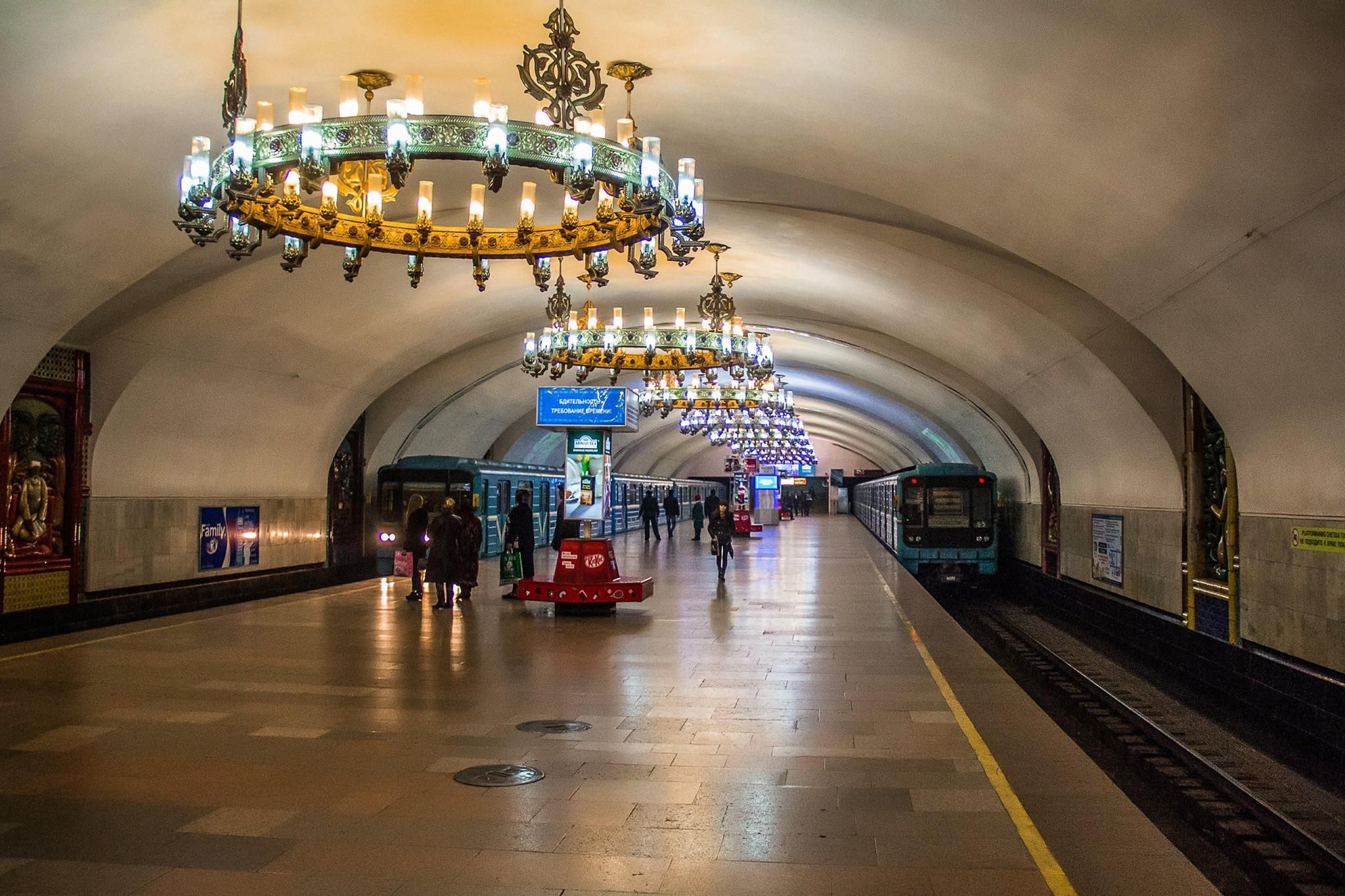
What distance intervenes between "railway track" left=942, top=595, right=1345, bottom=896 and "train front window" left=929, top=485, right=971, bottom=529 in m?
8.50

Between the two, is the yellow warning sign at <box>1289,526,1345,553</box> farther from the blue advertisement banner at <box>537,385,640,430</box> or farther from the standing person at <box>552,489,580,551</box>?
the blue advertisement banner at <box>537,385,640,430</box>

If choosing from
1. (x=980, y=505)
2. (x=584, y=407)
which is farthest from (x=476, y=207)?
(x=980, y=505)

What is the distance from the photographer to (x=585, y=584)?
40.5 ft

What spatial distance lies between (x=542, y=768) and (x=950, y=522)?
63.5 feet

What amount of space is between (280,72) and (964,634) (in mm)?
8040

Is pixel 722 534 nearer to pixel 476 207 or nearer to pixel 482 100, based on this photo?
pixel 476 207

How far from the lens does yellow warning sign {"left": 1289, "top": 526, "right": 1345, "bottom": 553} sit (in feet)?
28.6

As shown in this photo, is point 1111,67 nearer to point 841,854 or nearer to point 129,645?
point 841,854

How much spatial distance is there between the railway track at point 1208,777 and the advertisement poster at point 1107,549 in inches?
55.9

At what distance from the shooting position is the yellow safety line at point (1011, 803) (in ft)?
13.6

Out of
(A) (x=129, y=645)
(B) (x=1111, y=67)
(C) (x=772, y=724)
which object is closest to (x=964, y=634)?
(C) (x=772, y=724)

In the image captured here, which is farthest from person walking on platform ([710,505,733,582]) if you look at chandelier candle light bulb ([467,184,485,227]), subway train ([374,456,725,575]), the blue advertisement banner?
chandelier candle light bulb ([467,184,485,227])

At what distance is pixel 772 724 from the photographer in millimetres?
6820

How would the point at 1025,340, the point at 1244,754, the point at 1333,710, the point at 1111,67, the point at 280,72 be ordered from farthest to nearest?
the point at 1025,340
the point at 1244,754
the point at 1333,710
the point at 280,72
the point at 1111,67
